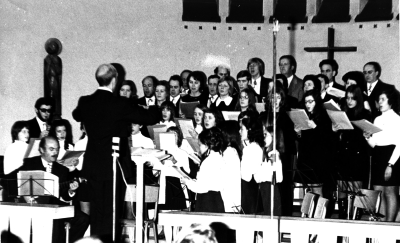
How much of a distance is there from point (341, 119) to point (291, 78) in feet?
5.89

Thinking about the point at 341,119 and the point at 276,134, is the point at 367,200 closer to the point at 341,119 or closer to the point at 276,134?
the point at 276,134

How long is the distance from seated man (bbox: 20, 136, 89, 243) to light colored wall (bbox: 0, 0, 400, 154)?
10.2 ft

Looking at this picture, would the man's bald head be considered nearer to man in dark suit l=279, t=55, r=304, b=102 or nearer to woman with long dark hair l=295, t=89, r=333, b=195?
woman with long dark hair l=295, t=89, r=333, b=195

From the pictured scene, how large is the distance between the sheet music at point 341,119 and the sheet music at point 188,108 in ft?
4.69

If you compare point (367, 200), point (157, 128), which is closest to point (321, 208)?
point (367, 200)

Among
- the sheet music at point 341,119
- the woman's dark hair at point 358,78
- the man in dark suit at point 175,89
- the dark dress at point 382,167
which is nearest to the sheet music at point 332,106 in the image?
the sheet music at point 341,119

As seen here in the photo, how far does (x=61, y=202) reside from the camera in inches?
252

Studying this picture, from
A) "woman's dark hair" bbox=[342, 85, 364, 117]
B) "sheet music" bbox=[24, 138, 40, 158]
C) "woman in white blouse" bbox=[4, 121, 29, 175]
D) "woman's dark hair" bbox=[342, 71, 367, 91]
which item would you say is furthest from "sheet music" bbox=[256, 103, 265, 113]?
"woman in white blouse" bbox=[4, 121, 29, 175]

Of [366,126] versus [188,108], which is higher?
[188,108]

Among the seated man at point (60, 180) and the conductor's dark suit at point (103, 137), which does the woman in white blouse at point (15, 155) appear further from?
the conductor's dark suit at point (103, 137)

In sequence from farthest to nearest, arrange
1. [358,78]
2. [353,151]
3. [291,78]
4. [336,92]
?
[291,78] < [358,78] < [336,92] < [353,151]

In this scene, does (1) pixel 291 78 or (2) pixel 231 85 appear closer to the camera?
(2) pixel 231 85

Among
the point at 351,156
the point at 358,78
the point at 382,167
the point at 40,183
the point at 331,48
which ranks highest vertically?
the point at 331,48

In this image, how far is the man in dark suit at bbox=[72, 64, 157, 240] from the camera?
5.54 m
